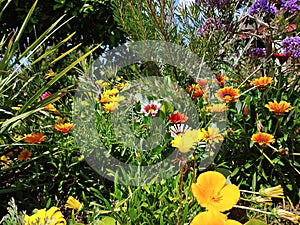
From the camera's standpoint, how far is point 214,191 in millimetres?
1000

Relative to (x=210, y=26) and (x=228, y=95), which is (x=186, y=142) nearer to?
(x=228, y=95)

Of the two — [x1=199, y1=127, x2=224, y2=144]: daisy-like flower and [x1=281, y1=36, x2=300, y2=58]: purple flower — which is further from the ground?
[x1=281, y1=36, x2=300, y2=58]: purple flower

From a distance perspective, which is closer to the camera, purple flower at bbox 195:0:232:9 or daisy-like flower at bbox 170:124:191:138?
daisy-like flower at bbox 170:124:191:138

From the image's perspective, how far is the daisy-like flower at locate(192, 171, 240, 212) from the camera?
984 millimetres

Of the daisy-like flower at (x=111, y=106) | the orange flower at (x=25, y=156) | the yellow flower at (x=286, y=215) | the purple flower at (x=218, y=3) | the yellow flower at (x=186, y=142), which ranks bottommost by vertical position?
the yellow flower at (x=286, y=215)

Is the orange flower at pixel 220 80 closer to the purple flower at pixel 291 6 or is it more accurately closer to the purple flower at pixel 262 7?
the purple flower at pixel 262 7

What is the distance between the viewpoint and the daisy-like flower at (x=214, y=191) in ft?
3.23

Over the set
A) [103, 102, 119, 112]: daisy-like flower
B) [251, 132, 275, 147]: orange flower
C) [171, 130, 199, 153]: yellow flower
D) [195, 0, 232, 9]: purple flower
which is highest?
[195, 0, 232, 9]: purple flower

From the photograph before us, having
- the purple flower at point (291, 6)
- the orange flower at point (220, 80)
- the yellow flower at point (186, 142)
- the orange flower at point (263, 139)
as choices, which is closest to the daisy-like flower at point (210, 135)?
the yellow flower at point (186, 142)

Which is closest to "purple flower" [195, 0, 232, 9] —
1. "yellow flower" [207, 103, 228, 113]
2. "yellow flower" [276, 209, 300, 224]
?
"yellow flower" [207, 103, 228, 113]

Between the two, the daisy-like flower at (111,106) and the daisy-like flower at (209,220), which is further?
the daisy-like flower at (111,106)

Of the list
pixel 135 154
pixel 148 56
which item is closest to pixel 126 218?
pixel 135 154

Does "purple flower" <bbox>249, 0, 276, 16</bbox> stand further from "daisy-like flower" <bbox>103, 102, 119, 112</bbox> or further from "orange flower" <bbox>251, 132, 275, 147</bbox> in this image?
"daisy-like flower" <bbox>103, 102, 119, 112</bbox>

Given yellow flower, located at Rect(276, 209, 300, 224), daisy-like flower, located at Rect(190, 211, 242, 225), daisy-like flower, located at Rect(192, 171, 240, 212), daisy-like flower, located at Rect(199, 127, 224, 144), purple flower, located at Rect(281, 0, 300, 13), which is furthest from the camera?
purple flower, located at Rect(281, 0, 300, 13)
